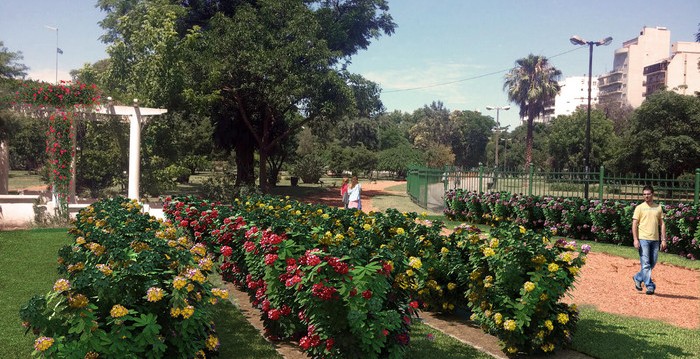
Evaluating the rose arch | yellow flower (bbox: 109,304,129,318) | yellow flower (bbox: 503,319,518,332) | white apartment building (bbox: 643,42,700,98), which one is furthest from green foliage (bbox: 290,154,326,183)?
white apartment building (bbox: 643,42,700,98)

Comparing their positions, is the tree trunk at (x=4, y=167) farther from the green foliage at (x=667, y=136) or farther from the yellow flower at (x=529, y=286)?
the green foliage at (x=667, y=136)

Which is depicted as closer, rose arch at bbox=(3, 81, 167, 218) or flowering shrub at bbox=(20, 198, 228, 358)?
flowering shrub at bbox=(20, 198, 228, 358)

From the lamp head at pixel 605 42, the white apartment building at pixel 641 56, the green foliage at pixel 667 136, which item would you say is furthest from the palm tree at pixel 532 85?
the white apartment building at pixel 641 56

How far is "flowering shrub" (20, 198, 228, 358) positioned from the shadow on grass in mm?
4033

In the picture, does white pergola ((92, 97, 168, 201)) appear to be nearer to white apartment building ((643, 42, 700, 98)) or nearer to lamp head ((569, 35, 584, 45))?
lamp head ((569, 35, 584, 45))

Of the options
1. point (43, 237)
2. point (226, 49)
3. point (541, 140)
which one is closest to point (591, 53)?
point (226, 49)

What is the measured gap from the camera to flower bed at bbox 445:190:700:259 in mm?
13602

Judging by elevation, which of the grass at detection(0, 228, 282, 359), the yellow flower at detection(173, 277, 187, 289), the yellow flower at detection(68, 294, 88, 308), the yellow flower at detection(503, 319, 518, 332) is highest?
the yellow flower at detection(173, 277, 187, 289)

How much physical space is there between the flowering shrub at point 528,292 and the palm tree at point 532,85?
166ft

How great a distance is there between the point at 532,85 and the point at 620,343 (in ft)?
171

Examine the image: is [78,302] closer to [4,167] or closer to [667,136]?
[4,167]

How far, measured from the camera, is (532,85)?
55.3 meters

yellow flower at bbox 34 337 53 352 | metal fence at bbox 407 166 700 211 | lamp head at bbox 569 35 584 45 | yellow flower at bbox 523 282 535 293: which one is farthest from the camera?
lamp head at bbox 569 35 584 45

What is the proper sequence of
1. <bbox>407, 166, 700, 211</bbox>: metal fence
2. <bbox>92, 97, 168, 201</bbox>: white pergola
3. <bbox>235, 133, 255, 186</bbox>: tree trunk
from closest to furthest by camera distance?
<bbox>407, 166, 700, 211</bbox>: metal fence < <bbox>92, 97, 168, 201</bbox>: white pergola < <bbox>235, 133, 255, 186</bbox>: tree trunk
